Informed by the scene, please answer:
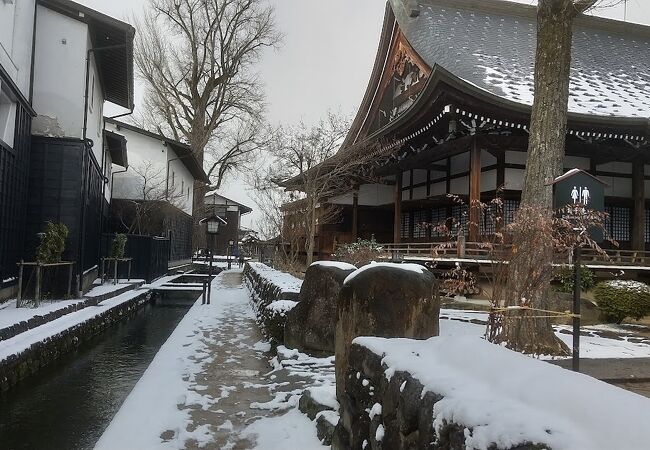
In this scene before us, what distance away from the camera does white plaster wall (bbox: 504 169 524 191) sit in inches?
560

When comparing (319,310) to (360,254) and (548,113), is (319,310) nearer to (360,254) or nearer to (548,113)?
(548,113)

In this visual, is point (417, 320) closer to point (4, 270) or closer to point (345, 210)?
point (4, 270)

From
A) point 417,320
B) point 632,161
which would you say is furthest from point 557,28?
point 632,161

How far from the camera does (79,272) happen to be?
10.9m

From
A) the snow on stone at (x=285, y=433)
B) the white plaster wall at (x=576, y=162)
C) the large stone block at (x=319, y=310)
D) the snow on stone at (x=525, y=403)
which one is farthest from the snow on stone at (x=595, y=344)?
the white plaster wall at (x=576, y=162)

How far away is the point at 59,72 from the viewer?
1146 centimetres

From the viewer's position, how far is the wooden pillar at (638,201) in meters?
14.6

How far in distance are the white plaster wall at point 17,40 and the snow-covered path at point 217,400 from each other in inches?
251

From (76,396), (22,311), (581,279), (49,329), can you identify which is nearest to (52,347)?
(49,329)

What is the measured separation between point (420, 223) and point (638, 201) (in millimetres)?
7230

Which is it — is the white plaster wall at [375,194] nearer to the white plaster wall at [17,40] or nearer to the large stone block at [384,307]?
the white plaster wall at [17,40]

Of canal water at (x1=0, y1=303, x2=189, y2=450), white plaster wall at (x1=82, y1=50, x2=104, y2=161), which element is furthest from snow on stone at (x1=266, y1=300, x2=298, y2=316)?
white plaster wall at (x1=82, y1=50, x2=104, y2=161)

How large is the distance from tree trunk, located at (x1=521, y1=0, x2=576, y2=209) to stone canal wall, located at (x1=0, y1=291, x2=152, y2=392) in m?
7.43

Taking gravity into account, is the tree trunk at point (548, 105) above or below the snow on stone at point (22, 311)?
above
